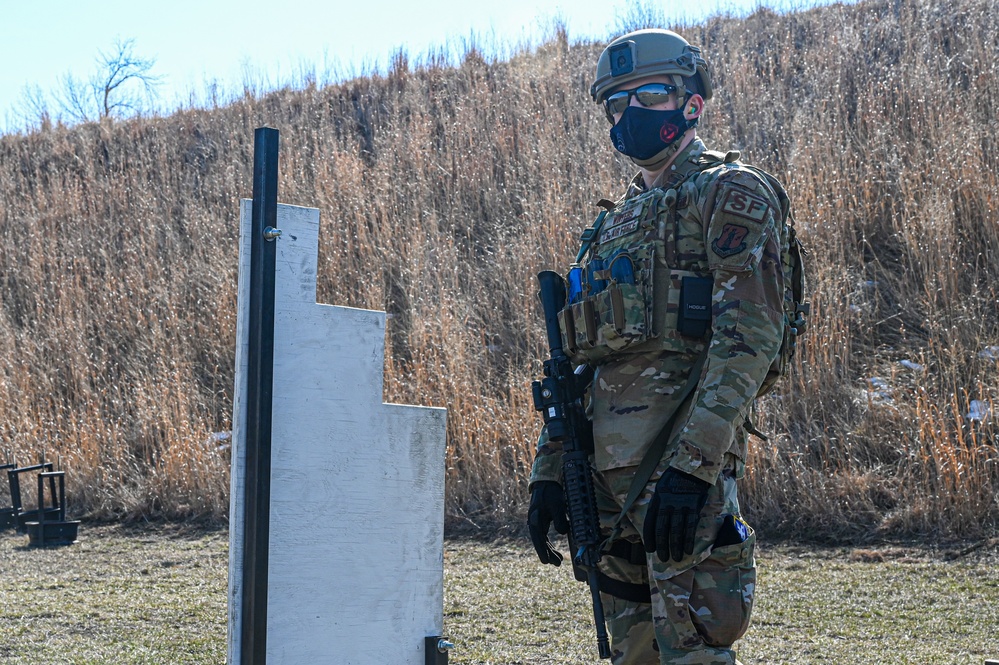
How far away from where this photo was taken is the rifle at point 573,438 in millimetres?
2455

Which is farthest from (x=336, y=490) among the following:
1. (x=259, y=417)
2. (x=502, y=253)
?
(x=502, y=253)

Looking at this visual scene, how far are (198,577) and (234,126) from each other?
31.9 feet

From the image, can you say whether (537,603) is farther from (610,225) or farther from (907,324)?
(907,324)

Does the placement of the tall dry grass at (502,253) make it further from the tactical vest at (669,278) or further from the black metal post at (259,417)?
the black metal post at (259,417)

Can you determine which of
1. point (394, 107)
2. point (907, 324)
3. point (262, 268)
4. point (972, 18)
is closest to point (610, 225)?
point (262, 268)

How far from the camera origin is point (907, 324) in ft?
23.8

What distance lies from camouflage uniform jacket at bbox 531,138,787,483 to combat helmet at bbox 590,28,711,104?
0.68 feet

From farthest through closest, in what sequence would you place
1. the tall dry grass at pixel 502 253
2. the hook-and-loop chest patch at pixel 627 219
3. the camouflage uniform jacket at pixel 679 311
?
the tall dry grass at pixel 502 253
the hook-and-loop chest patch at pixel 627 219
the camouflage uniform jacket at pixel 679 311

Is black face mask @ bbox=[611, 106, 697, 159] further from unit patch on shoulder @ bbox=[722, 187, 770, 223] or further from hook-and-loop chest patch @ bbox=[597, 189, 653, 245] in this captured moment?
unit patch on shoulder @ bbox=[722, 187, 770, 223]

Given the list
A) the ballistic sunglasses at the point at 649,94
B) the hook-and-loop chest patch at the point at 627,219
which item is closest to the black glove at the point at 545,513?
the hook-and-loop chest patch at the point at 627,219

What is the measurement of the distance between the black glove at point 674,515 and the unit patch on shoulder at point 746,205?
2.04ft

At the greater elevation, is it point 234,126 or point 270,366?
point 234,126

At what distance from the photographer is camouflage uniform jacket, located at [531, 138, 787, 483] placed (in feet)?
7.44

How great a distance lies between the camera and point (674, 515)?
2.15 meters
